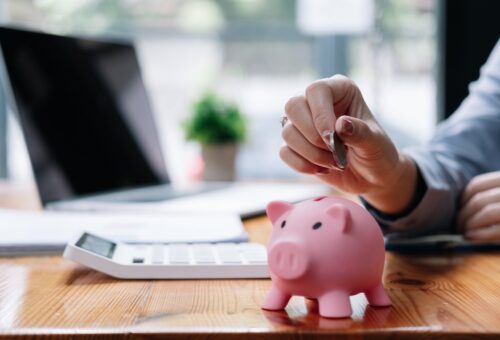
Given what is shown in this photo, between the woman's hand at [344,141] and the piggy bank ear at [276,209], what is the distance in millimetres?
70

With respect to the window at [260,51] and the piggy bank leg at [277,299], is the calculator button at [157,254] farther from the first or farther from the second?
the window at [260,51]

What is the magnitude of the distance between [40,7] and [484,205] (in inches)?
74.7

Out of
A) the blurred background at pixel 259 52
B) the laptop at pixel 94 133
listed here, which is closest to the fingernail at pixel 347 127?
the laptop at pixel 94 133

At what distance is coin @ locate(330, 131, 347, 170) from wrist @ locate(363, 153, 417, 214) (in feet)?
0.68

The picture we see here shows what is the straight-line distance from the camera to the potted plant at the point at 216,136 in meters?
1.57

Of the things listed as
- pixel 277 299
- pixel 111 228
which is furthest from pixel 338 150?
pixel 111 228

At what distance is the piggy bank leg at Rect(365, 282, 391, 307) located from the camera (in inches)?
18.8

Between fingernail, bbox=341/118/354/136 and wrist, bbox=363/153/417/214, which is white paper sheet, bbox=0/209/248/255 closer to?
wrist, bbox=363/153/417/214

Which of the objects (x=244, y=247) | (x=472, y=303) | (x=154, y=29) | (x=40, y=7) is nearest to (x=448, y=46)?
(x=244, y=247)

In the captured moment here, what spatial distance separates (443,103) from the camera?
4.67 ft

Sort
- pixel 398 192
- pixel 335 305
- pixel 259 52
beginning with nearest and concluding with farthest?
1. pixel 335 305
2. pixel 398 192
3. pixel 259 52

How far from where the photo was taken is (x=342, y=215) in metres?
0.45

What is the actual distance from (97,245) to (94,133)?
62 centimetres

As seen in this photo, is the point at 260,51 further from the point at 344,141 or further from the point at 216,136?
the point at 344,141
